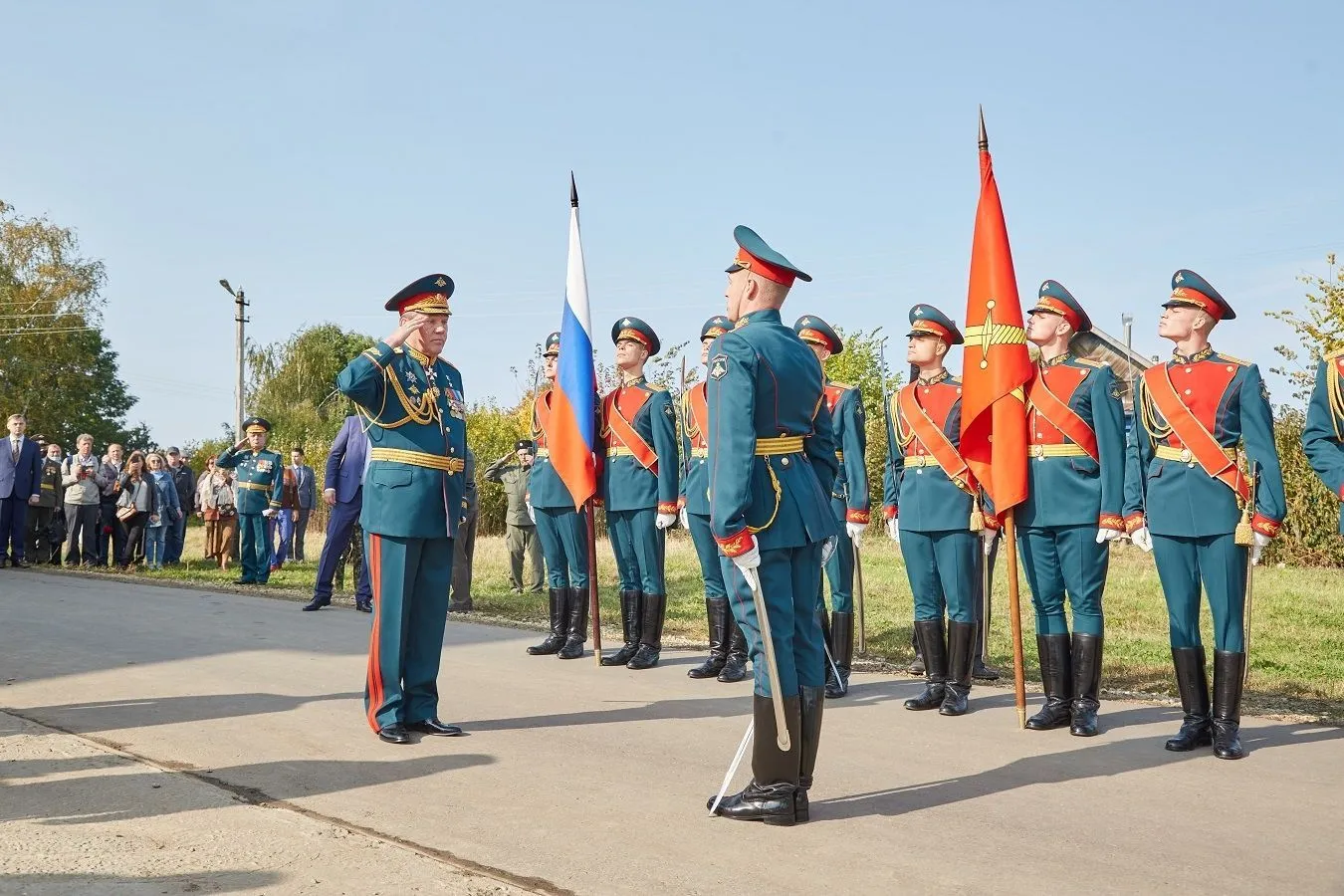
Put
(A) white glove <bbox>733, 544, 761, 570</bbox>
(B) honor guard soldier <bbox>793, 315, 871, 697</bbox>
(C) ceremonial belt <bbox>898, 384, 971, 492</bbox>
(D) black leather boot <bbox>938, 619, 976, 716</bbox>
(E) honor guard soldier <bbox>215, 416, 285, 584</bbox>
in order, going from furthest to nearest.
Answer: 1. (E) honor guard soldier <bbox>215, 416, 285, 584</bbox>
2. (B) honor guard soldier <bbox>793, 315, 871, 697</bbox>
3. (C) ceremonial belt <bbox>898, 384, 971, 492</bbox>
4. (D) black leather boot <bbox>938, 619, 976, 716</bbox>
5. (A) white glove <bbox>733, 544, 761, 570</bbox>

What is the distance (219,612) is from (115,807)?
7.66 meters

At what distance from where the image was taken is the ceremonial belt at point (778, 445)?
16.5ft

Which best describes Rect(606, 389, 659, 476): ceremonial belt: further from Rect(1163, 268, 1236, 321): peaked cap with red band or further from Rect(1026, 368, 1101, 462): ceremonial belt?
Rect(1163, 268, 1236, 321): peaked cap with red band

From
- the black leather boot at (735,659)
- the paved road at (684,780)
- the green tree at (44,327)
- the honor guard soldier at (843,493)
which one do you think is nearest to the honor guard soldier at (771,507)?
the paved road at (684,780)

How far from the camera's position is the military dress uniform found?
7230 millimetres

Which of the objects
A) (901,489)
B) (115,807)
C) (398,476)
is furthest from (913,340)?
(115,807)

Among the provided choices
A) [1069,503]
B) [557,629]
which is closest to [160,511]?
[557,629]

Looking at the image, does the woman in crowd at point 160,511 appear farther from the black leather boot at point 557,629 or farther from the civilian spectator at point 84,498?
the black leather boot at point 557,629

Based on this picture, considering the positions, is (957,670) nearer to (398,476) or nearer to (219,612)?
(398,476)

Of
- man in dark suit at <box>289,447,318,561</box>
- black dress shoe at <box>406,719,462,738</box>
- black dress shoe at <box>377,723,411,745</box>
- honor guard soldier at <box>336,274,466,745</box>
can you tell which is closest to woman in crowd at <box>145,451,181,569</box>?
man in dark suit at <box>289,447,318,561</box>

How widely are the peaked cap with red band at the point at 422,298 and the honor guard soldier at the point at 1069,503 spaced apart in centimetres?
319

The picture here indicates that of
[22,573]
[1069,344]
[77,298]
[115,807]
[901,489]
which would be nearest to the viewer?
[115,807]

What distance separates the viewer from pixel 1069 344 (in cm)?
704

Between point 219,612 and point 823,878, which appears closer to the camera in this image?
point 823,878
